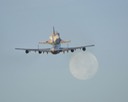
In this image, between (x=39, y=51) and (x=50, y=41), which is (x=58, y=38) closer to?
(x=50, y=41)

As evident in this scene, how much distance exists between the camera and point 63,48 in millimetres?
180500

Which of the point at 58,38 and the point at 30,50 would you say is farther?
the point at 58,38

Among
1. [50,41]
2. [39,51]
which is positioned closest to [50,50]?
[39,51]

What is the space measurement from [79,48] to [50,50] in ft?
63.4

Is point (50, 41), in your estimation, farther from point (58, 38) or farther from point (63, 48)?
point (63, 48)

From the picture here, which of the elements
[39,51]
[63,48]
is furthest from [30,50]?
[63,48]

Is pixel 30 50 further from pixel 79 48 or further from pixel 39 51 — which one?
pixel 79 48

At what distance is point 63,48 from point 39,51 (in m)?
14.3

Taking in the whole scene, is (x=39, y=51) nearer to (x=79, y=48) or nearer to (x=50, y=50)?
(x=50, y=50)

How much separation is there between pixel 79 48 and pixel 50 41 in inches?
858

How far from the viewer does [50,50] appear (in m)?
175

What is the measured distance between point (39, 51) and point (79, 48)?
79.4ft

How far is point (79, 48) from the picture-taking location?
604 feet

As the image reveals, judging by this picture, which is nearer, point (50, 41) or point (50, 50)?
point (50, 50)
